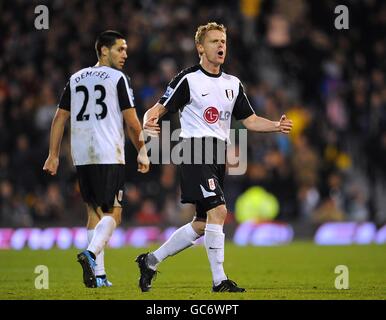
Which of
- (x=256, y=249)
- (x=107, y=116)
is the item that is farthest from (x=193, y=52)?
(x=107, y=116)

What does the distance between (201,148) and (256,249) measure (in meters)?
8.61

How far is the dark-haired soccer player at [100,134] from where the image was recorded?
1028 cm

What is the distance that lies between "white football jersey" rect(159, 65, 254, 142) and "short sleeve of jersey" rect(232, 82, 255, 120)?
0.68 ft

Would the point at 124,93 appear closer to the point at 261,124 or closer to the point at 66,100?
the point at 66,100

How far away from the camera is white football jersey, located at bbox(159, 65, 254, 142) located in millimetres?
9812

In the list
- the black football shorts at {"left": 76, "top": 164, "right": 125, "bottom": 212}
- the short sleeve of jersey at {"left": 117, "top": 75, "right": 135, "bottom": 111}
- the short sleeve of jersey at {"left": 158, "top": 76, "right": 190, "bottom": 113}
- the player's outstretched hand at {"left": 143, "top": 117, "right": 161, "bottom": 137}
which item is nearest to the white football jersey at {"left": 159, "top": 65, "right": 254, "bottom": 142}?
the short sleeve of jersey at {"left": 158, "top": 76, "right": 190, "bottom": 113}

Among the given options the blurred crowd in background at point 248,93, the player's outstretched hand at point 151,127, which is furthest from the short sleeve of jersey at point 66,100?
the blurred crowd in background at point 248,93

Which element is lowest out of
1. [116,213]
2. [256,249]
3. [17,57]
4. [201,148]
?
[256,249]

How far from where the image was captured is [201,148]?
9.73 metres

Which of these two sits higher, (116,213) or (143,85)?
(143,85)

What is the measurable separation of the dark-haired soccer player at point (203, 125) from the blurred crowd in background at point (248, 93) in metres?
9.71

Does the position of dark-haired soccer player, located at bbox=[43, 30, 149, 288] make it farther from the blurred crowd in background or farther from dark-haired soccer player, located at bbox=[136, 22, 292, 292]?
the blurred crowd in background

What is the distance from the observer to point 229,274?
40.7ft
